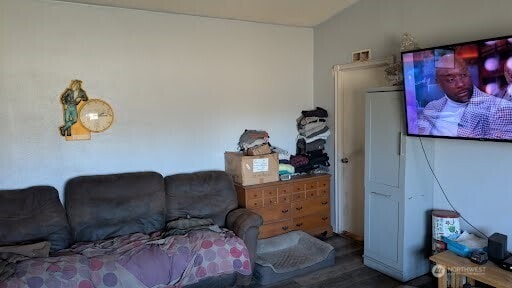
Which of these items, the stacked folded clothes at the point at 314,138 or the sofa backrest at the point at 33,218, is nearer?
the sofa backrest at the point at 33,218

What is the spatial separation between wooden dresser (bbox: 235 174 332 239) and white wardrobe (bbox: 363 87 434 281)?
0.85 m

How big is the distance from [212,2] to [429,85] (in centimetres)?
214

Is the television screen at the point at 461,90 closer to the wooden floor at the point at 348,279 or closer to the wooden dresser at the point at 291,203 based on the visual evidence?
the wooden floor at the point at 348,279

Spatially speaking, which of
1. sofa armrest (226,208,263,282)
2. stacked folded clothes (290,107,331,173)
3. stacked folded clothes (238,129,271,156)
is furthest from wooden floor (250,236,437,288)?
stacked folded clothes (238,129,271,156)

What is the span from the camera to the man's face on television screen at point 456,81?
280cm

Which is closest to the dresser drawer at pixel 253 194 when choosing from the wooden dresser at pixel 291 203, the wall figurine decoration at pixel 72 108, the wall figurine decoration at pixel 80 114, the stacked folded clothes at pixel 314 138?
the wooden dresser at pixel 291 203

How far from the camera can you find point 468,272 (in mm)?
2744

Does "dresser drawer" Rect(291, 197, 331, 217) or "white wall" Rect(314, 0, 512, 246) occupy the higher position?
"white wall" Rect(314, 0, 512, 246)

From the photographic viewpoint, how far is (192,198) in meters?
3.70

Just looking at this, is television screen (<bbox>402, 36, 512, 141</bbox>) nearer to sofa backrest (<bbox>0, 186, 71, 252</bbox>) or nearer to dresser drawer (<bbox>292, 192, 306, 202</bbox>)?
dresser drawer (<bbox>292, 192, 306, 202</bbox>)

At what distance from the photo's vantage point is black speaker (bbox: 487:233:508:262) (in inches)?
109

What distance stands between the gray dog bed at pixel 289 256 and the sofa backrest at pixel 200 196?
0.56 metres

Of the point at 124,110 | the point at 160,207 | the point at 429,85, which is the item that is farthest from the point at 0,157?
the point at 429,85

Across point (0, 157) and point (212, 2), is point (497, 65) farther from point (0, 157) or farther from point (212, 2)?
point (0, 157)
